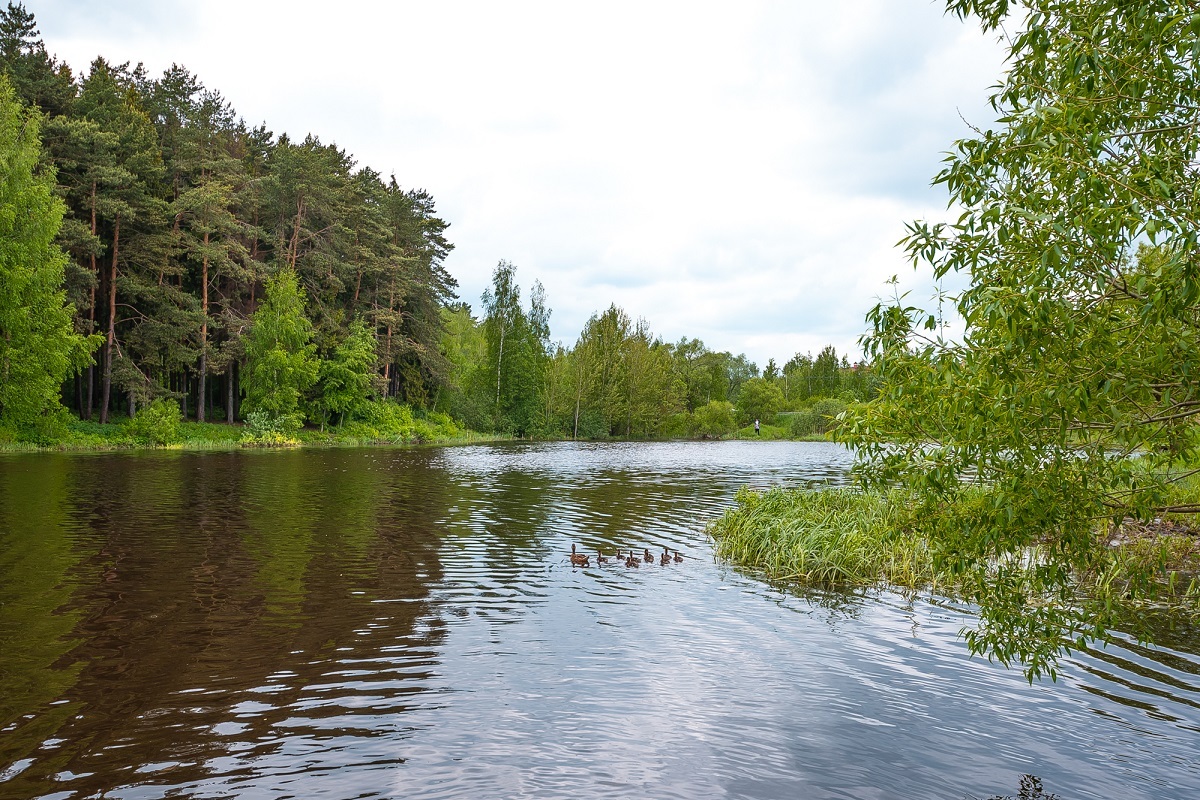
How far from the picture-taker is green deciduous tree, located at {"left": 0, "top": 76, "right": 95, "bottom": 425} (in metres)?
36.8

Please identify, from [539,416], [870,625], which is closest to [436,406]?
[539,416]

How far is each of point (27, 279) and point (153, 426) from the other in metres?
10.7

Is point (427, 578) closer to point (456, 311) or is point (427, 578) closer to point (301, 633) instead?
point (301, 633)

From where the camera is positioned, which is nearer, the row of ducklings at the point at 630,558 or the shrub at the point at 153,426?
the row of ducklings at the point at 630,558

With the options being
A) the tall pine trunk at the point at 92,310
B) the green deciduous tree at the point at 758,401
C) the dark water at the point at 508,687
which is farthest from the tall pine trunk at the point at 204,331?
the green deciduous tree at the point at 758,401

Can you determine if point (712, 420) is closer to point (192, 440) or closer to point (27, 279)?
point (192, 440)

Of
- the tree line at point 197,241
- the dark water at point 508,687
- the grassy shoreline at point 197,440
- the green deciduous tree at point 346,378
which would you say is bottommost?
the dark water at point 508,687

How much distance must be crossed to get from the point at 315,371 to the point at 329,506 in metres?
35.2

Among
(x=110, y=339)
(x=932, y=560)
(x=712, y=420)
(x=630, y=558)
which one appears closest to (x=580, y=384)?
(x=712, y=420)

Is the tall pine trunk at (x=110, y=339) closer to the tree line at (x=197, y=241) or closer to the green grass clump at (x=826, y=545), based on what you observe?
the tree line at (x=197, y=241)

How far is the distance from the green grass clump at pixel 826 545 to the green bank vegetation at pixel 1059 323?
22.3ft

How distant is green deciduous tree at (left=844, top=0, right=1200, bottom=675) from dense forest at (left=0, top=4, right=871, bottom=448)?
101 feet

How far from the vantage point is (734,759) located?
6805mm

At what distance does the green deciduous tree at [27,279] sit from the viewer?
3684cm
